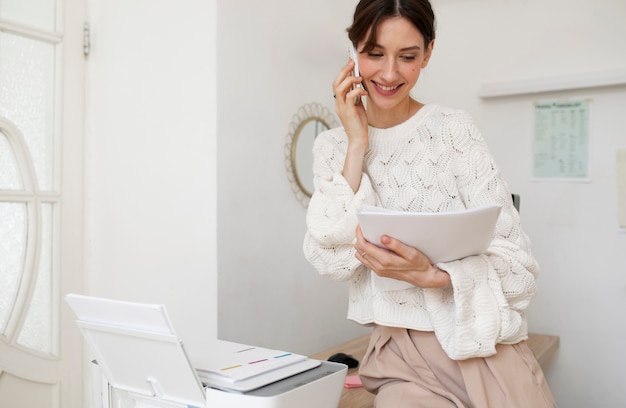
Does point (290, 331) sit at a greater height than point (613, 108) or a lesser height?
lesser

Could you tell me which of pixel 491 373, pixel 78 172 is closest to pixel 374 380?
pixel 491 373

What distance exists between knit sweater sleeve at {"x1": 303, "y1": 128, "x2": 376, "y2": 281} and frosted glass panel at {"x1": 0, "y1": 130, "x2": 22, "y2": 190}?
118 cm

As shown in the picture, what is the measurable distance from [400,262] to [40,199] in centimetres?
148

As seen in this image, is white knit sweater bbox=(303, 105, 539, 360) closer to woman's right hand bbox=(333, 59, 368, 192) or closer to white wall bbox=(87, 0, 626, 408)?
woman's right hand bbox=(333, 59, 368, 192)

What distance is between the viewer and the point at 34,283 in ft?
7.32

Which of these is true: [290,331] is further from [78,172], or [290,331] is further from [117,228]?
[78,172]

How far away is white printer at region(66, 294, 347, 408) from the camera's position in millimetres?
1136

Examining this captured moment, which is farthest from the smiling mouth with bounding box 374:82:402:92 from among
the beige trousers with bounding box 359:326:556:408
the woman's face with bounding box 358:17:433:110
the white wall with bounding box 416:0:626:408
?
the white wall with bounding box 416:0:626:408

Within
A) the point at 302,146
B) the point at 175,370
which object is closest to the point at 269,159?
the point at 302,146

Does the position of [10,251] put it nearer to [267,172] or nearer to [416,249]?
[267,172]

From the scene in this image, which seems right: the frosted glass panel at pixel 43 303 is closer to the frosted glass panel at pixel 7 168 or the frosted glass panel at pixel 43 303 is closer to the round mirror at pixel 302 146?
the frosted glass panel at pixel 7 168

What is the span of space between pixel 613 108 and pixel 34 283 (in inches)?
89.2

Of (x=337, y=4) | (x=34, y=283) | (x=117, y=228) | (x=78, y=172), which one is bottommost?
(x=34, y=283)

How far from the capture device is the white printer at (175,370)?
44.7 inches
